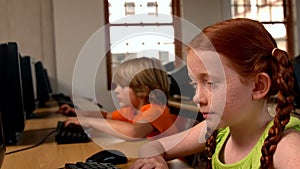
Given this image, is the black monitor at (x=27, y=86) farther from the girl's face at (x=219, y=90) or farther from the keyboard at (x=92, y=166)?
the girl's face at (x=219, y=90)

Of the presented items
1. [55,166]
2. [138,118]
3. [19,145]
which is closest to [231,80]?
[55,166]

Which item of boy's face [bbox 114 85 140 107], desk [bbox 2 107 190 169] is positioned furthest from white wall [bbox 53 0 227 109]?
desk [bbox 2 107 190 169]

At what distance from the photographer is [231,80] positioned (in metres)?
0.79

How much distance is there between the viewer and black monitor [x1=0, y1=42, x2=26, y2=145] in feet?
5.05

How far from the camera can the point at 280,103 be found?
0.78 metres

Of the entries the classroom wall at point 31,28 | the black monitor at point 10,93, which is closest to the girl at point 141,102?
the black monitor at point 10,93

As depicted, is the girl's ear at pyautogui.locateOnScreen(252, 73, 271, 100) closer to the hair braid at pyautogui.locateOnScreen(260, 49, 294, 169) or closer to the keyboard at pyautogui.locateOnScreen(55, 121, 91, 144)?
the hair braid at pyautogui.locateOnScreen(260, 49, 294, 169)

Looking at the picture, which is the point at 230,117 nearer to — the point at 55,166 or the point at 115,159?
the point at 115,159

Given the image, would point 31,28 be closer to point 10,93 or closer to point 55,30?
point 55,30

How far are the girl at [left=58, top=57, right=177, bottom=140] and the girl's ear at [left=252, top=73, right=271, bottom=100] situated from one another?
722 mm

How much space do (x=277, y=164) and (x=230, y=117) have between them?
0.13m

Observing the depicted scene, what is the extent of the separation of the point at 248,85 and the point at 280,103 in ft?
0.22

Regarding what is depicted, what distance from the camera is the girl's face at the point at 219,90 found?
79 centimetres

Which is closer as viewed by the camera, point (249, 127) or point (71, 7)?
point (249, 127)
